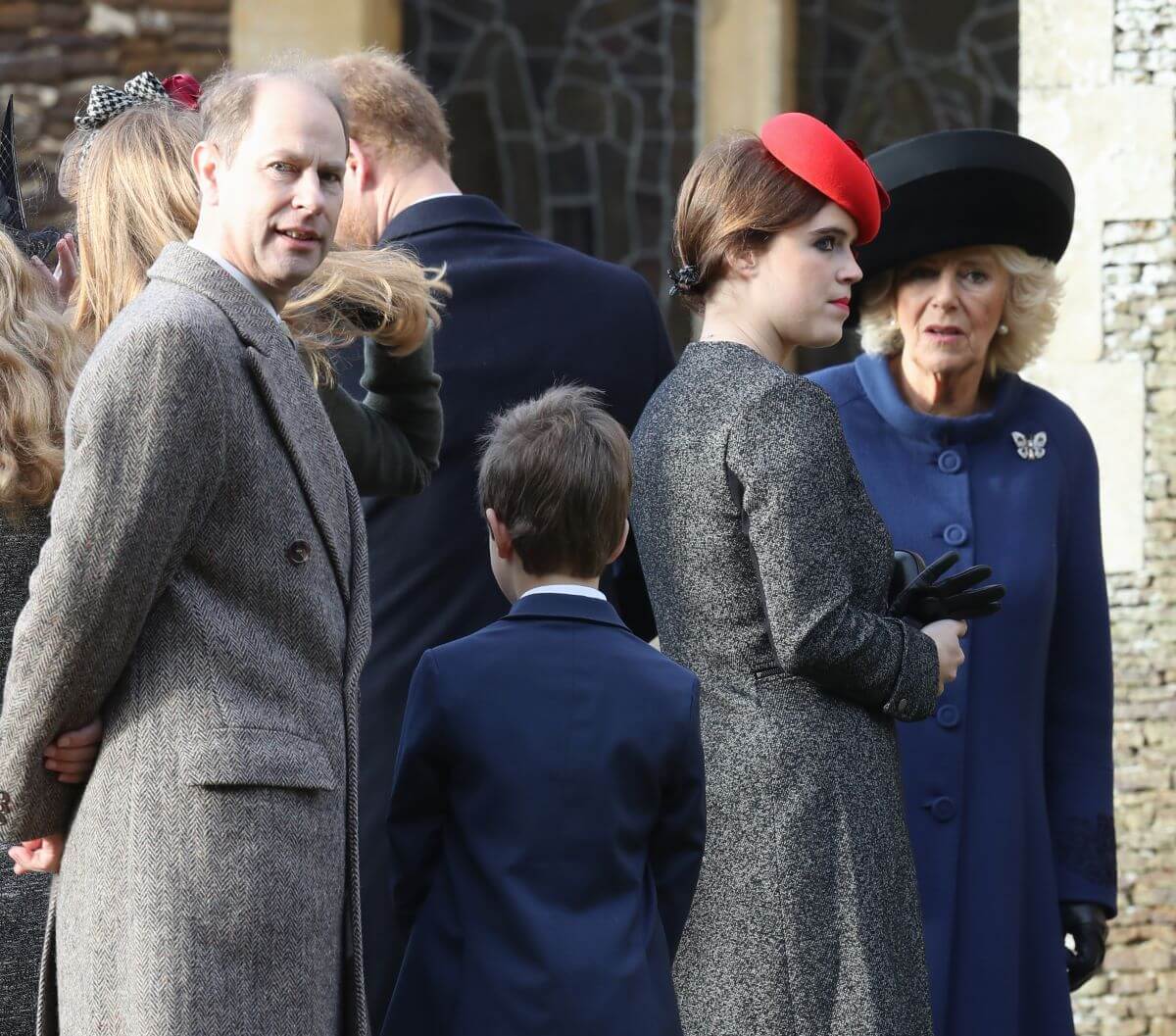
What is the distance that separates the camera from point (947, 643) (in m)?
2.81

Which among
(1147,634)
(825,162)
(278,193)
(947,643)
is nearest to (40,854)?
(278,193)

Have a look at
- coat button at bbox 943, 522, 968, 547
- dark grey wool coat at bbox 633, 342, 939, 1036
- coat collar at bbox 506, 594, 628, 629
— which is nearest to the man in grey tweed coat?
coat collar at bbox 506, 594, 628, 629

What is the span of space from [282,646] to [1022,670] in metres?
1.49

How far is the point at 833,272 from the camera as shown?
2824 mm

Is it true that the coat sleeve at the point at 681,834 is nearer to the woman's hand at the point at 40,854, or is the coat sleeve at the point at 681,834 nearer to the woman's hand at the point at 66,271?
the woman's hand at the point at 40,854

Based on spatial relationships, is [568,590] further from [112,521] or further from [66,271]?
[66,271]

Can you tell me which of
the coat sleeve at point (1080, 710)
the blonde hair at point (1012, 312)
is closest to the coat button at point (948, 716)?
the coat sleeve at point (1080, 710)

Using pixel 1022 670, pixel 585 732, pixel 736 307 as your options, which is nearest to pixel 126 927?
pixel 585 732

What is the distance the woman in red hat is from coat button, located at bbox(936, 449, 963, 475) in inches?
22.4

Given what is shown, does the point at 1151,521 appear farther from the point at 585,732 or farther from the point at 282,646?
the point at 282,646

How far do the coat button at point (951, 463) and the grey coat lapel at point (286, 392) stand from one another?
1365mm

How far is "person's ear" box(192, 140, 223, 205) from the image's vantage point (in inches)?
90.0

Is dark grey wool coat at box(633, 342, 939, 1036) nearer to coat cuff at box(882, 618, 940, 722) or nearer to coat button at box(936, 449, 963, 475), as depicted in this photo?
coat cuff at box(882, 618, 940, 722)

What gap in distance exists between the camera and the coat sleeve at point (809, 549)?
8.61 feet
